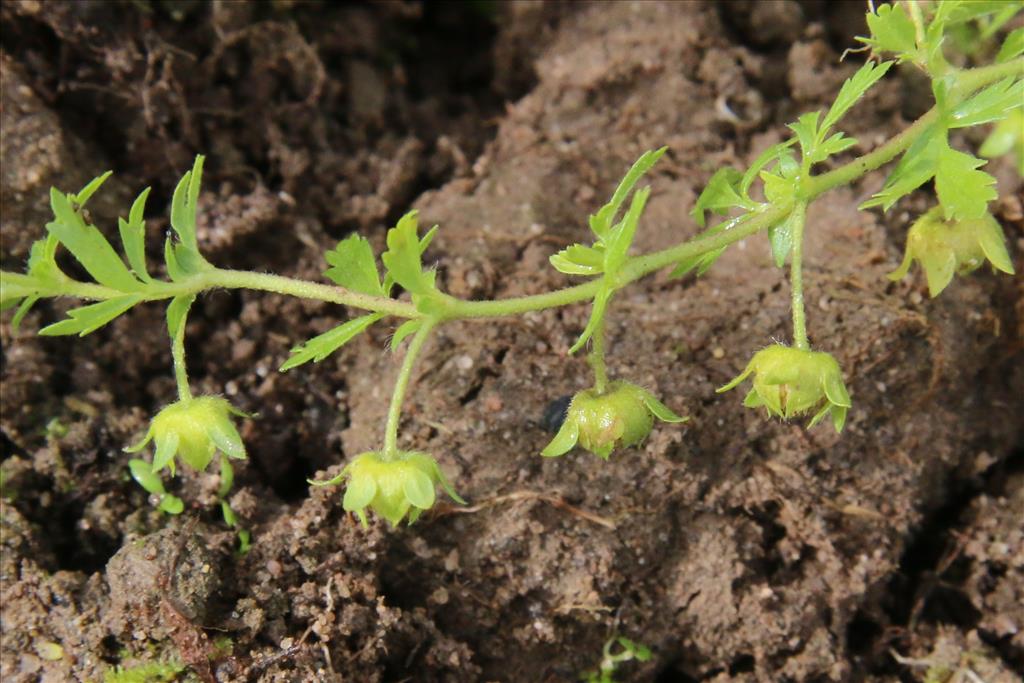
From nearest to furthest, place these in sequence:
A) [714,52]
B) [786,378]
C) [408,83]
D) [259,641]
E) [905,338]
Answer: [786,378], [259,641], [905,338], [714,52], [408,83]

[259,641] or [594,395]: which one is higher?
[594,395]

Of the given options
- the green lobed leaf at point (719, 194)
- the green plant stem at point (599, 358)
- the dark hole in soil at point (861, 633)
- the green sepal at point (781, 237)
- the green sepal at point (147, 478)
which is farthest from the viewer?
the dark hole in soil at point (861, 633)

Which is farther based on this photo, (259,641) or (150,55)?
(150,55)

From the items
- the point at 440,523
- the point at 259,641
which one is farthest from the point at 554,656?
the point at 259,641

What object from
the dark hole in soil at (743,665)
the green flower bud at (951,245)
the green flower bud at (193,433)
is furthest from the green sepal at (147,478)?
the green flower bud at (951,245)

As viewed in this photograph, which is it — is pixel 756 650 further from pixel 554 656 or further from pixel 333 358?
pixel 333 358

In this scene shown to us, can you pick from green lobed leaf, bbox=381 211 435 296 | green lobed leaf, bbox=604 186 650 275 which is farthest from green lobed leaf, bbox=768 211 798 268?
green lobed leaf, bbox=381 211 435 296

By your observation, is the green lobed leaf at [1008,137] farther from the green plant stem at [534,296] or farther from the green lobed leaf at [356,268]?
the green lobed leaf at [356,268]
